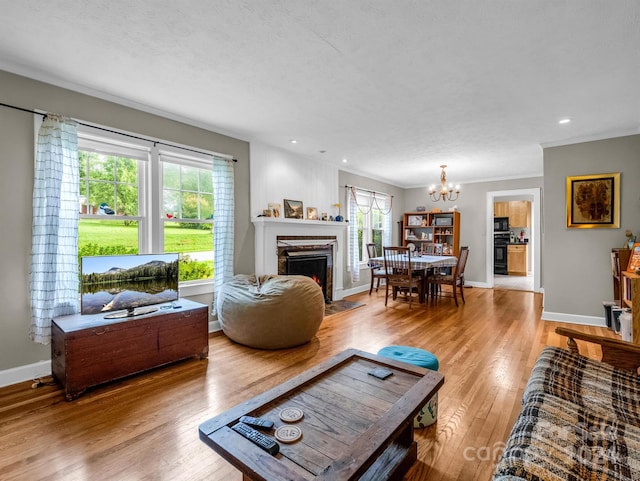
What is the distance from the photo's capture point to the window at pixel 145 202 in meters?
3.10

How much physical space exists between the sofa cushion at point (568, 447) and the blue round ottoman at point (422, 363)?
66cm

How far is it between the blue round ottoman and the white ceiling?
219cm

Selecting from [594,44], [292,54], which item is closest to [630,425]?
[594,44]

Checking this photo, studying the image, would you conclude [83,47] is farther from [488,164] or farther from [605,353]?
[488,164]

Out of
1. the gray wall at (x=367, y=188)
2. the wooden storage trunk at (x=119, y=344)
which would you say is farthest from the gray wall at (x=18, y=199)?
the gray wall at (x=367, y=188)

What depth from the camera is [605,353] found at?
1854mm

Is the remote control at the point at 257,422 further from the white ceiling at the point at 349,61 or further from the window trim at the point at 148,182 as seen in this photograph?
the window trim at the point at 148,182

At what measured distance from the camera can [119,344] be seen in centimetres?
259

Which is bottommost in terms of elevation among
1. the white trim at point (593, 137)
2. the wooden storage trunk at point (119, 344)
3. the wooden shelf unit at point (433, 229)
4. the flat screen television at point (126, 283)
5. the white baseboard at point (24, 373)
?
the white baseboard at point (24, 373)

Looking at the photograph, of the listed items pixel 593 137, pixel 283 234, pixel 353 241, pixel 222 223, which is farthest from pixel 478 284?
pixel 222 223

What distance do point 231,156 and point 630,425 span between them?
4165 mm

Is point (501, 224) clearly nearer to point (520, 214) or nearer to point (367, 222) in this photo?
point (520, 214)

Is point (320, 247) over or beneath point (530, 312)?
over

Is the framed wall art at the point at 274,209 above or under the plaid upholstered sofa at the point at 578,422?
above
